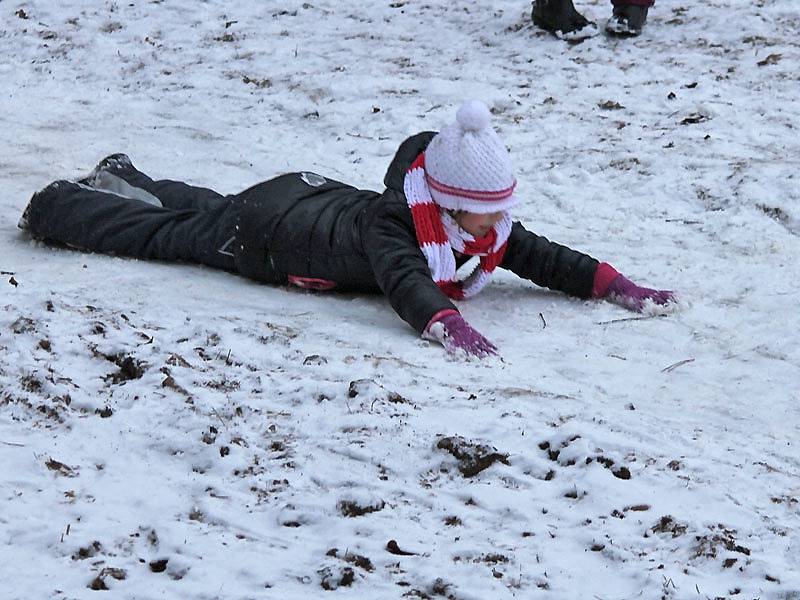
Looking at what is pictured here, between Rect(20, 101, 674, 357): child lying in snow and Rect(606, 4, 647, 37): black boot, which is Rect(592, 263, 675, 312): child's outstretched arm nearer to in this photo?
Rect(20, 101, 674, 357): child lying in snow

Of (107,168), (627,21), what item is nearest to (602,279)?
(107,168)

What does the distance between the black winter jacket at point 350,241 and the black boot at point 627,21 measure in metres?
4.11

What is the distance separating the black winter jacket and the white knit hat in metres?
0.21

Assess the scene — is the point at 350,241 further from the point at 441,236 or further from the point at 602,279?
the point at 602,279

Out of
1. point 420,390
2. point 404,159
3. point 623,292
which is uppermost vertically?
point 404,159

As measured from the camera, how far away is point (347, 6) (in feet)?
32.1

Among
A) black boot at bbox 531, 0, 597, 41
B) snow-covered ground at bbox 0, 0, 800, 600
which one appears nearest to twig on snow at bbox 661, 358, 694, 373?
snow-covered ground at bbox 0, 0, 800, 600

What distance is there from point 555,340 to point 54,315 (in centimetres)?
193

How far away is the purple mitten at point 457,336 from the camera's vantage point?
4.18 m

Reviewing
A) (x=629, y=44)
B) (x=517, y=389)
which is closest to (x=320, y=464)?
(x=517, y=389)

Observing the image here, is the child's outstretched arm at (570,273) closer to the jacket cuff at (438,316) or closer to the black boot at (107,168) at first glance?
the jacket cuff at (438,316)

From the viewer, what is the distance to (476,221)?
15.2 ft

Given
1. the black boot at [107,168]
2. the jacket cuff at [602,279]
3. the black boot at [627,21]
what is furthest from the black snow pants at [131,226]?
the black boot at [627,21]

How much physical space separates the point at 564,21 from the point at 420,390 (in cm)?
559
